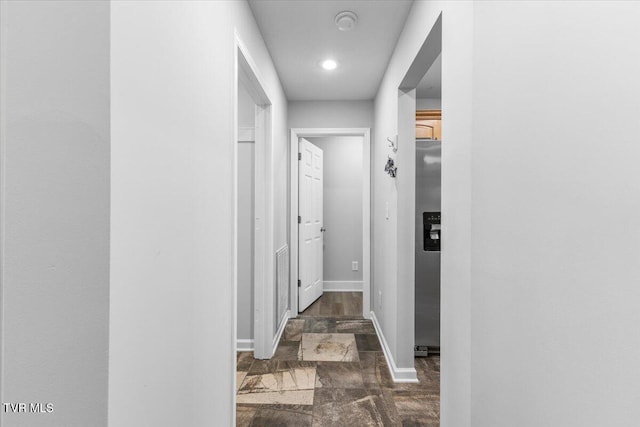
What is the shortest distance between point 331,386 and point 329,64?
262 centimetres

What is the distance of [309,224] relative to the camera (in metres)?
4.35

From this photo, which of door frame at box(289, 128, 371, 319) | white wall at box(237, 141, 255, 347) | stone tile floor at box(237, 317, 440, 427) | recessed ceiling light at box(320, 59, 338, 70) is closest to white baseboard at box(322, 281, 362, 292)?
door frame at box(289, 128, 371, 319)

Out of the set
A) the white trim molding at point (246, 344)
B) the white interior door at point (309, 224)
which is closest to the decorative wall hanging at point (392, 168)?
the white interior door at point (309, 224)

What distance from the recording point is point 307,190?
14.0 ft

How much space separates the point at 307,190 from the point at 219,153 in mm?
2743

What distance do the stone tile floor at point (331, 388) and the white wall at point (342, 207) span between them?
1991 mm

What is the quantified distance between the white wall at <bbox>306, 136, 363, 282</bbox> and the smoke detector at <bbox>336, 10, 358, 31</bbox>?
9.62 feet

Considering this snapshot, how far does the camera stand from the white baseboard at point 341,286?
5.30 metres

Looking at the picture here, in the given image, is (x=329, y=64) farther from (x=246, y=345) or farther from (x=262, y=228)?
(x=246, y=345)

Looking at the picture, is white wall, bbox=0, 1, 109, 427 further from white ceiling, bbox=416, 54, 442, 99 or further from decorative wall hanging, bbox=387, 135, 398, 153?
white ceiling, bbox=416, 54, 442, 99

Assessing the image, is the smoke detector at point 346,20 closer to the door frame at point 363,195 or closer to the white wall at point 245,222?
the white wall at point 245,222

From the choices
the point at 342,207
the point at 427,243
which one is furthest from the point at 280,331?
the point at 342,207

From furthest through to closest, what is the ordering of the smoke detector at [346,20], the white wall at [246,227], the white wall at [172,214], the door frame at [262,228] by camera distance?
the white wall at [246,227] → the door frame at [262,228] → the smoke detector at [346,20] → the white wall at [172,214]

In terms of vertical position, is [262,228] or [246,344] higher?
[262,228]
